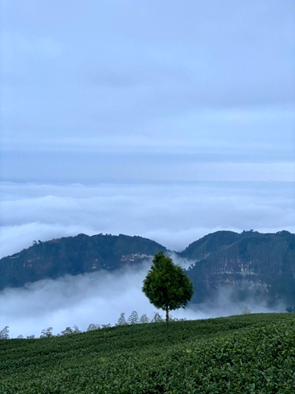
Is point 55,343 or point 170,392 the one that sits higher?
point 170,392

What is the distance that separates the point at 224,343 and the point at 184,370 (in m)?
3.12

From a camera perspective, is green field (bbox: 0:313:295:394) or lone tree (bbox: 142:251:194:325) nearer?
green field (bbox: 0:313:295:394)

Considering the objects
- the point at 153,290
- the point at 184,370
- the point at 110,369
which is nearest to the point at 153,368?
the point at 184,370

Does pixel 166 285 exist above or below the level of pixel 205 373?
above

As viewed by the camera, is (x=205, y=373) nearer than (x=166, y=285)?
Yes

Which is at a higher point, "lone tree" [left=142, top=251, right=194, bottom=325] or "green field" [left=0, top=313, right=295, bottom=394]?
"lone tree" [left=142, top=251, right=194, bottom=325]

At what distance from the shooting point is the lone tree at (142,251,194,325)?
3847 cm

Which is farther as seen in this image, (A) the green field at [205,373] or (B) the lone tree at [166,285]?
(B) the lone tree at [166,285]

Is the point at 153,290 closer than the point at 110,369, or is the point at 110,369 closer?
the point at 110,369

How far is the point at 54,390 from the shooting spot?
16891mm

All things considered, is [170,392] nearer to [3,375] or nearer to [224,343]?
Answer: [224,343]

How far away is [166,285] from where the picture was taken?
38094 mm

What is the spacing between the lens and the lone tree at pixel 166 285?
38.5 metres

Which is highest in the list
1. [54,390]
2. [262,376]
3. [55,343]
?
[262,376]
